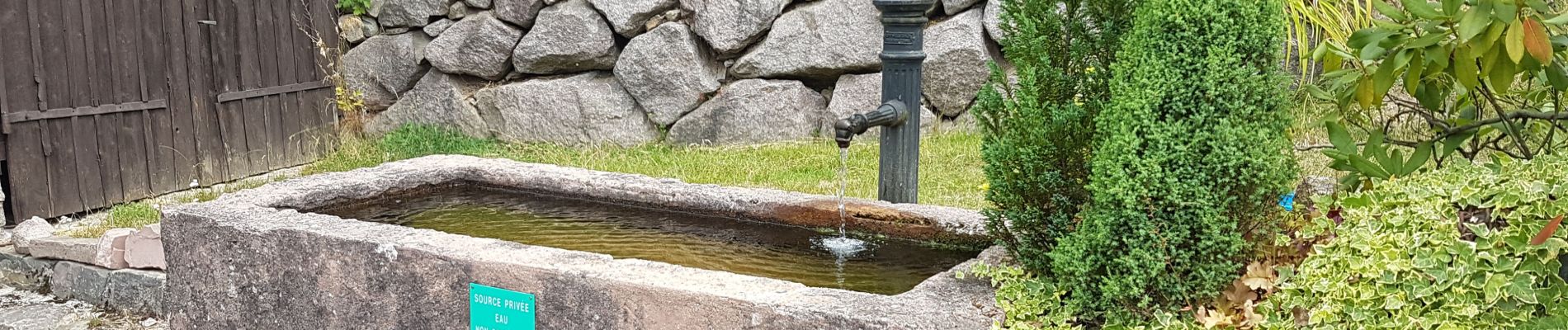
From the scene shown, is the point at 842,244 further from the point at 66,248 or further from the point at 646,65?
the point at 646,65

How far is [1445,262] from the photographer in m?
2.20

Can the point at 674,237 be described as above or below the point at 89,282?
above

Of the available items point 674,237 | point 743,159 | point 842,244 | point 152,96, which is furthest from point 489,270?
point 152,96

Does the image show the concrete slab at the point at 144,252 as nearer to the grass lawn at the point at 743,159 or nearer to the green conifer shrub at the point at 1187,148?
the grass lawn at the point at 743,159

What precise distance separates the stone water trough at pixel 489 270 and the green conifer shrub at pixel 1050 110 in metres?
0.19

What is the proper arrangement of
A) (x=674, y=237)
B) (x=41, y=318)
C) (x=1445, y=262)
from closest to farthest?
(x=1445, y=262)
(x=674, y=237)
(x=41, y=318)

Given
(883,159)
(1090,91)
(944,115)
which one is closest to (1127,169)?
(1090,91)

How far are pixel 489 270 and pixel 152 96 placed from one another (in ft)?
11.7

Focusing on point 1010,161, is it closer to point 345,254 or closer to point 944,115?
point 345,254

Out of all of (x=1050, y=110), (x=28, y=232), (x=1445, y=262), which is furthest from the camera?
(x=28, y=232)

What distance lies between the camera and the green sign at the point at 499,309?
2.88m

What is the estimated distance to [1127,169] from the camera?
7.73ft

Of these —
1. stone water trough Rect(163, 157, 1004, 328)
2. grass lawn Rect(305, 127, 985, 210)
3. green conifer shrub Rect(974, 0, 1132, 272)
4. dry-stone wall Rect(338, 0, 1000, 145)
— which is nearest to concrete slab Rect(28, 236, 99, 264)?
stone water trough Rect(163, 157, 1004, 328)

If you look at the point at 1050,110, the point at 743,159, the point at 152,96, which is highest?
the point at 1050,110
